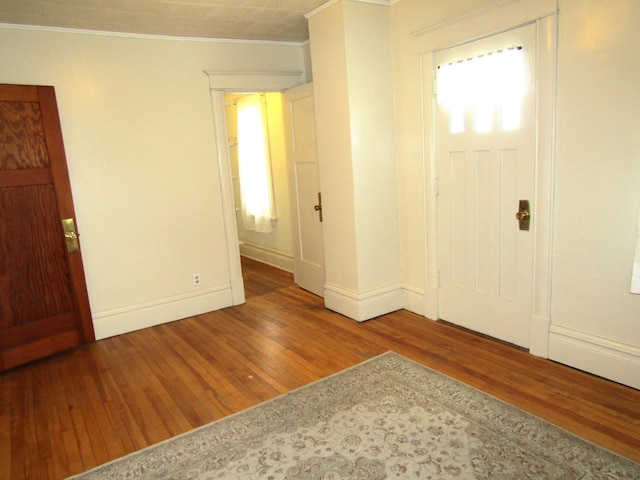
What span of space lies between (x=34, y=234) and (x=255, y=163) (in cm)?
293

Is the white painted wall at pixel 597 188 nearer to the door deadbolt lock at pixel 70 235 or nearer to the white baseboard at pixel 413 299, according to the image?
the white baseboard at pixel 413 299

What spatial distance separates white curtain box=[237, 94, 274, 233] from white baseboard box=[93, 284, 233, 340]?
1.67 metres

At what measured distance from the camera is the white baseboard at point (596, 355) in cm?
254

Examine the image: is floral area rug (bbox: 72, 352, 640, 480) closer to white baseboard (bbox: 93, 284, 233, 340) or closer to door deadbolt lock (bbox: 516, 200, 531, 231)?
door deadbolt lock (bbox: 516, 200, 531, 231)

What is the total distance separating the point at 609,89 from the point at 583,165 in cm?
42

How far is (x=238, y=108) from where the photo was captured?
6.04 meters

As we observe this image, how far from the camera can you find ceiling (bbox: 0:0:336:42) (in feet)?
10.3

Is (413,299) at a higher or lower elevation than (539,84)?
lower

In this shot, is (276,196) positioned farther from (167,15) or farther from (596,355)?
(596,355)

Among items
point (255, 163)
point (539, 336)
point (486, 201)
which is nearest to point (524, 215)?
point (486, 201)

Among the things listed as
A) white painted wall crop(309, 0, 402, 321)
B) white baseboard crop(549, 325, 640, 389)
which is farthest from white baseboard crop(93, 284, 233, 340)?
white baseboard crop(549, 325, 640, 389)

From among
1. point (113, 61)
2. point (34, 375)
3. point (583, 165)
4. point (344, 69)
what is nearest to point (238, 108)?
point (113, 61)

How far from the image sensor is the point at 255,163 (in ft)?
19.4

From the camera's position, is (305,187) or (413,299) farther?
(305,187)
